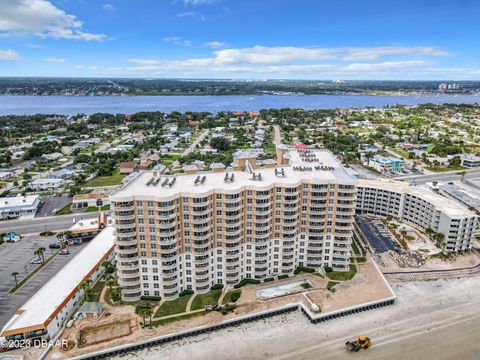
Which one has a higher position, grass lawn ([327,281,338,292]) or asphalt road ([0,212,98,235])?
grass lawn ([327,281,338,292])

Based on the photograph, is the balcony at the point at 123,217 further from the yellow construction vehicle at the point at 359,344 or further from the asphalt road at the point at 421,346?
the yellow construction vehicle at the point at 359,344

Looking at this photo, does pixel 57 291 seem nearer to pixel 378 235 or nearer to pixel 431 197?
pixel 378 235

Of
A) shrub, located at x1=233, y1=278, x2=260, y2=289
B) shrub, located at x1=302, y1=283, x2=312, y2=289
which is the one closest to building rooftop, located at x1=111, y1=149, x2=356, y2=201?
shrub, located at x1=233, y1=278, x2=260, y2=289

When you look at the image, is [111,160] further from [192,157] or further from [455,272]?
[455,272]

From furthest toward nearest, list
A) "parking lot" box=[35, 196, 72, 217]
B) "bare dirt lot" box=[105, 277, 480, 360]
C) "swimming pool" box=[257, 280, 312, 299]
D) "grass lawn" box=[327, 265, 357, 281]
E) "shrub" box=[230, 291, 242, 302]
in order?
1. "parking lot" box=[35, 196, 72, 217]
2. "grass lawn" box=[327, 265, 357, 281]
3. "swimming pool" box=[257, 280, 312, 299]
4. "shrub" box=[230, 291, 242, 302]
5. "bare dirt lot" box=[105, 277, 480, 360]

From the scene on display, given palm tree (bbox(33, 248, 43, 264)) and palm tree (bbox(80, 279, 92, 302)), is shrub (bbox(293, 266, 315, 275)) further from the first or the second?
palm tree (bbox(33, 248, 43, 264))

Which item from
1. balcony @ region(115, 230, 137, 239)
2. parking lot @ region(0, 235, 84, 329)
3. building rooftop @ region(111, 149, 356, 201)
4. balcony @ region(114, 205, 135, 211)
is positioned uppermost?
building rooftop @ region(111, 149, 356, 201)

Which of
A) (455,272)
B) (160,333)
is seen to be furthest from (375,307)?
(160,333)
